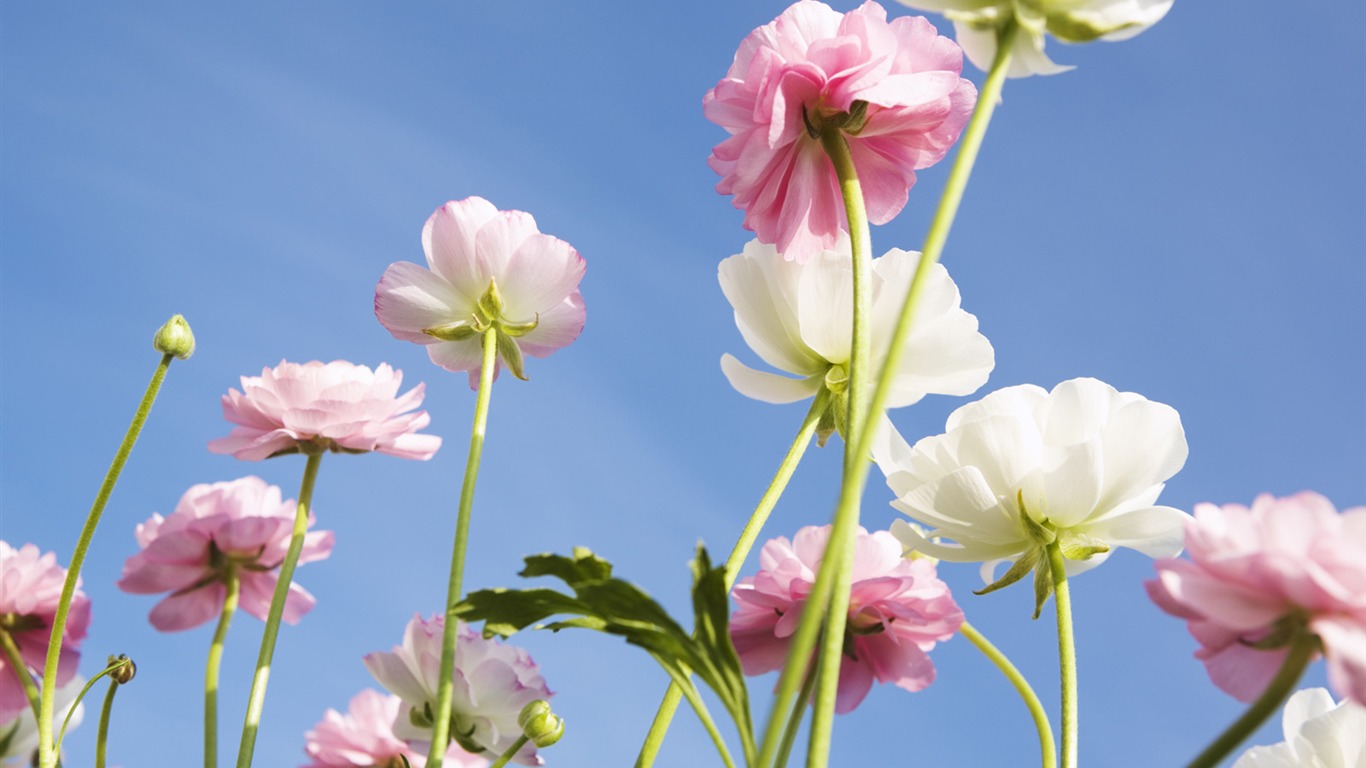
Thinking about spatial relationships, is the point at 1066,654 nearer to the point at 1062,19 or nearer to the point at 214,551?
the point at 1062,19

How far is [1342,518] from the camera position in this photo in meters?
0.60

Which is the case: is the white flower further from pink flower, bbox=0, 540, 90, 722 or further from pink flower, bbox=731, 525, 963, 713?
pink flower, bbox=0, 540, 90, 722

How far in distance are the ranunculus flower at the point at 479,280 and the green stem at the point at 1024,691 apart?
49 cm

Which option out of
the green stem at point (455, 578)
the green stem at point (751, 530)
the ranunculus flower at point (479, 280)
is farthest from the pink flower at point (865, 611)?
the ranunculus flower at point (479, 280)

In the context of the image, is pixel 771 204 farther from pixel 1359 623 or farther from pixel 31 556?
pixel 31 556

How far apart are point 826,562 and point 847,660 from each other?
18.5 inches

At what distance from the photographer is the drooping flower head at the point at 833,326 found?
3.55 ft

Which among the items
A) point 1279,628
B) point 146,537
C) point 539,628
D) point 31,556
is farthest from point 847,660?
point 31,556

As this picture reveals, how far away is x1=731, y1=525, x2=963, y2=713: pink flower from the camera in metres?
0.98

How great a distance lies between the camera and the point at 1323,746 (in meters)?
1.02

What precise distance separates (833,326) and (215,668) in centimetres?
60

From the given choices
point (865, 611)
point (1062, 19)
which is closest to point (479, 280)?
point (865, 611)

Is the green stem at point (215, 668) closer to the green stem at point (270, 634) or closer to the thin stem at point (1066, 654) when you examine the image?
the green stem at point (270, 634)

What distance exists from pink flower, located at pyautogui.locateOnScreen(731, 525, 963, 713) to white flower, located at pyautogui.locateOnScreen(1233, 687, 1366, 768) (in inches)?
11.1
